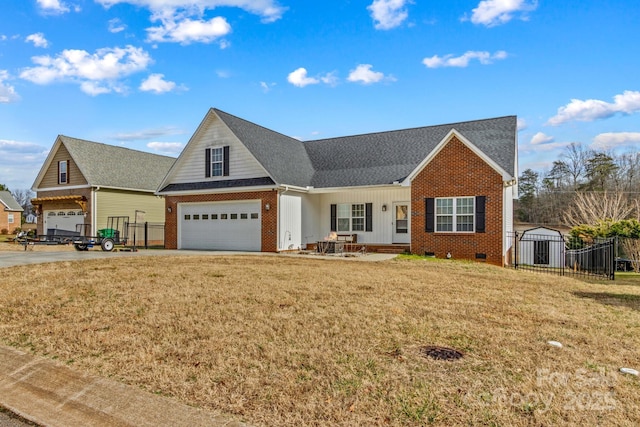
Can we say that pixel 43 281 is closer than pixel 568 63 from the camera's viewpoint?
Yes

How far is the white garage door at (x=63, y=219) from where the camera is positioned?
1059 inches

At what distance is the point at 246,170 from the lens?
788 inches

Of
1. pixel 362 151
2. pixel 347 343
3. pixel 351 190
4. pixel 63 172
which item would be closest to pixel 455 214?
pixel 351 190

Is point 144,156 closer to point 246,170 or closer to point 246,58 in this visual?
point 246,170

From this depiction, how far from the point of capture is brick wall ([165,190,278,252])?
1892cm

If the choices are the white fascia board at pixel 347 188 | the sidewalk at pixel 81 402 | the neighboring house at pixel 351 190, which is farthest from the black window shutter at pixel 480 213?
the sidewalk at pixel 81 402

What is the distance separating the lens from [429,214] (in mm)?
17188

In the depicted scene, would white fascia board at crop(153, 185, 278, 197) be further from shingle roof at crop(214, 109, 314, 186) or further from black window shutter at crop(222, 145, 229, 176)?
black window shutter at crop(222, 145, 229, 176)

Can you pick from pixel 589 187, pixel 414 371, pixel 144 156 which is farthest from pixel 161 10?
pixel 589 187

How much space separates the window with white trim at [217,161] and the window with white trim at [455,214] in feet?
34.5

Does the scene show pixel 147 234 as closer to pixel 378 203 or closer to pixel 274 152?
pixel 274 152

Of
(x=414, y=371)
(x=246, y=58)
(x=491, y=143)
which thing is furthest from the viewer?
(x=491, y=143)

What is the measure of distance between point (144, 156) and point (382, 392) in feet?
103

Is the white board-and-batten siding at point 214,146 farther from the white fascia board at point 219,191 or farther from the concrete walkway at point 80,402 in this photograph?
the concrete walkway at point 80,402
